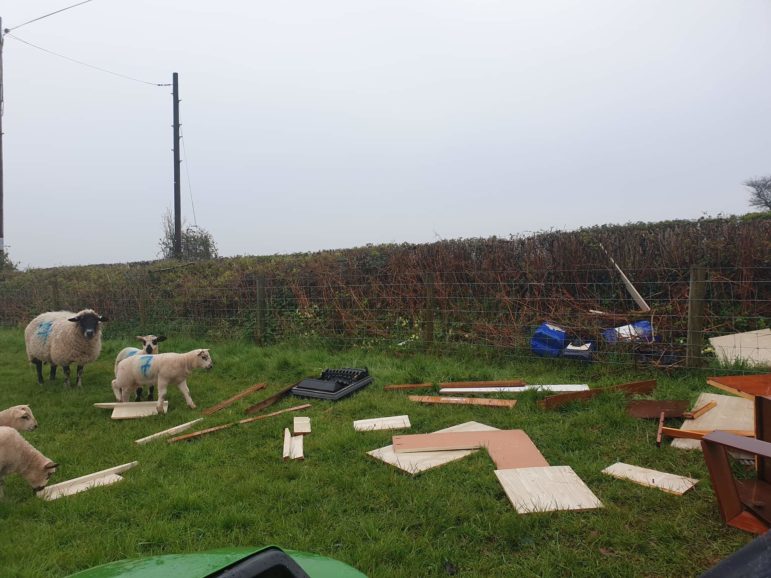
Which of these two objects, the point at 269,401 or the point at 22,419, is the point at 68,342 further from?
the point at 269,401

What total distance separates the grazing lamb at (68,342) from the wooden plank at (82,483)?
3978 mm

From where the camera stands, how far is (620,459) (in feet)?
11.7

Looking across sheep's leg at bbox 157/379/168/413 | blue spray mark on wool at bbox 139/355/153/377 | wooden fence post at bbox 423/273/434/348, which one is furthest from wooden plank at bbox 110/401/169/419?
wooden fence post at bbox 423/273/434/348

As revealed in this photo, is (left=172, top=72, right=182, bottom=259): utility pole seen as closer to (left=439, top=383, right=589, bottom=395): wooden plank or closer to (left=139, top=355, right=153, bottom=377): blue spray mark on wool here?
(left=139, top=355, right=153, bottom=377): blue spray mark on wool

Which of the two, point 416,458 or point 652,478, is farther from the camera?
point 416,458

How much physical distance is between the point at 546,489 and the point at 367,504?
4.05ft

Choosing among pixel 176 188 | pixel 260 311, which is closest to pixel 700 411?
pixel 260 311

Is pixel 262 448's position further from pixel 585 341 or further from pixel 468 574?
pixel 585 341

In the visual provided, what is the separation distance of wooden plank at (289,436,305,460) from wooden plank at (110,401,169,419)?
7.57 feet

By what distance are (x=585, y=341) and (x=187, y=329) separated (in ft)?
28.3

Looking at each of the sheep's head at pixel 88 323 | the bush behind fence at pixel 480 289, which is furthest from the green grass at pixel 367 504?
the sheep's head at pixel 88 323

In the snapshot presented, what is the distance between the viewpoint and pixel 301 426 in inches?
181

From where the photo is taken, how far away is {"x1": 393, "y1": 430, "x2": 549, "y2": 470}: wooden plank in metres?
3.56

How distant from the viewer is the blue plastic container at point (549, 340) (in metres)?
6.29
